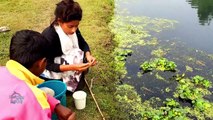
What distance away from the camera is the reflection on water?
7.64 m

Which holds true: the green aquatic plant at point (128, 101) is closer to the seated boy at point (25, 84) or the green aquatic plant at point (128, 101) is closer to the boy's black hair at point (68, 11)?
the boy's black hair at point (68, 11)

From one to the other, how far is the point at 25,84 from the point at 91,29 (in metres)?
A: 4.19

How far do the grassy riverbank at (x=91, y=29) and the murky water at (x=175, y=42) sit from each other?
44cm

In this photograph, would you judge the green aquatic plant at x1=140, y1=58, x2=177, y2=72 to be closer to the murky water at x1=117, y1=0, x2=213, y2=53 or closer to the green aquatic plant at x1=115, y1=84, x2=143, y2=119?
the green aquatic plant at x1=115, y1=84, x2=143, y2=119

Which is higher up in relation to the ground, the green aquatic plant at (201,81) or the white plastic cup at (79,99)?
the white plastic cup at (79,99)

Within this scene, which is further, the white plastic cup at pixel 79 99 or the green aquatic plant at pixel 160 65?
the green aquatic plant at pixel 160 65

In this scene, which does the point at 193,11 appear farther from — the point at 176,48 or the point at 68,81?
the point at 68,81

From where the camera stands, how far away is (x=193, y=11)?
27.7ft

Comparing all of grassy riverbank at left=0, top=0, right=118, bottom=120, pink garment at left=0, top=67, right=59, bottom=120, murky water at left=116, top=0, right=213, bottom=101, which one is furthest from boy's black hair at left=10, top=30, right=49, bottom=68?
murky water at left=116, top=0, right=213, bottom=101

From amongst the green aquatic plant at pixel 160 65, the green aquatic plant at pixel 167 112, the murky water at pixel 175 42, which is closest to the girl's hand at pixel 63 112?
the green aquatic plant at pixel 167 112

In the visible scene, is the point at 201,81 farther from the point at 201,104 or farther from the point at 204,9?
the point at 204,9

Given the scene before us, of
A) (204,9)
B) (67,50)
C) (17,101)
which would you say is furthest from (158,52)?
(17,101)

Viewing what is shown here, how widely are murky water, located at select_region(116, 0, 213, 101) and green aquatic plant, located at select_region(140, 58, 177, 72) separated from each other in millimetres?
95

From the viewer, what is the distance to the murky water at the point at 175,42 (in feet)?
15.3
